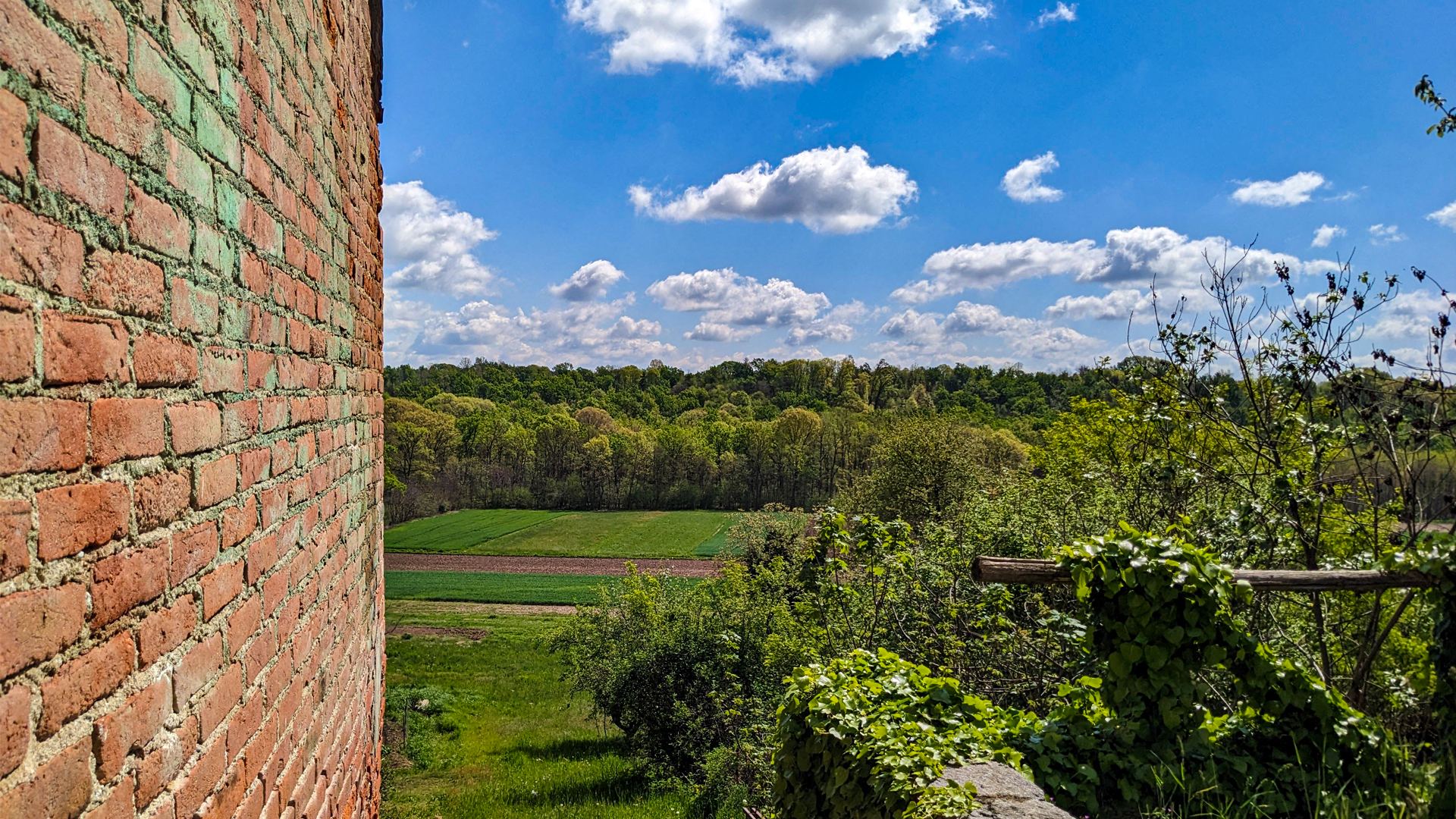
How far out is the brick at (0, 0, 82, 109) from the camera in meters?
0.87

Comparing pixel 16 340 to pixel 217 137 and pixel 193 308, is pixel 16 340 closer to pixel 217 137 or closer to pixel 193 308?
pixel 193 308

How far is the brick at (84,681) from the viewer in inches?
37.1

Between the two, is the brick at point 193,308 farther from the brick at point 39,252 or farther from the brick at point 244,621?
the brick at point 244,621

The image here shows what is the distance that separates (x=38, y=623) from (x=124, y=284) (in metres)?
0.51

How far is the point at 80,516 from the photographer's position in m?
1.01

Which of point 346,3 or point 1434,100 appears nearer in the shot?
point 346,3

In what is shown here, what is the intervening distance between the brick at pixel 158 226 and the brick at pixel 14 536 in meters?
0.49

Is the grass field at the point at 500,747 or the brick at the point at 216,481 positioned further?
the grass field at the point at 500,747

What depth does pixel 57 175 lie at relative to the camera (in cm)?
96

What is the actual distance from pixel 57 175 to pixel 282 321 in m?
1.07

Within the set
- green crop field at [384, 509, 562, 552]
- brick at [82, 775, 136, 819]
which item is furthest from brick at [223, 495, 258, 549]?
green crop field at [384, 509, 562, 552]

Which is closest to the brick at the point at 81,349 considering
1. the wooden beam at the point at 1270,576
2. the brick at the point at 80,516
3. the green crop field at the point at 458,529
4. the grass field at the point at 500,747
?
the brick at the point at 80,516

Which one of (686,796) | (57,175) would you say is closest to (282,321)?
(57,175)

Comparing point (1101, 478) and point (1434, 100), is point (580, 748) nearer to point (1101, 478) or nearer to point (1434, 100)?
point (1101, 478)
